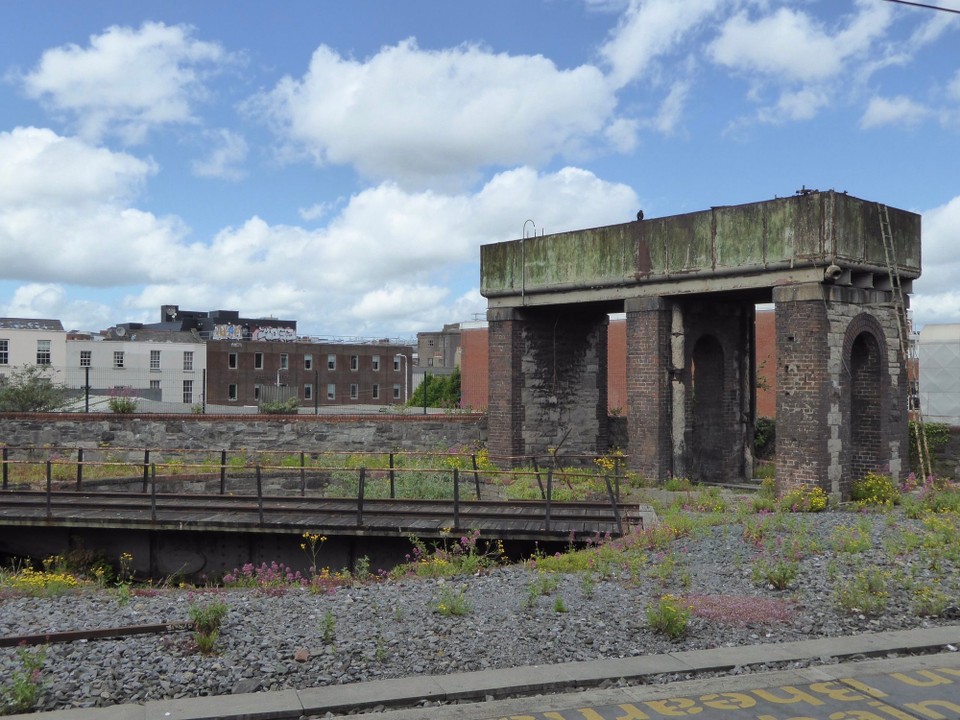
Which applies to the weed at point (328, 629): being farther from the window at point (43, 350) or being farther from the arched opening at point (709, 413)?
the window at point (43, 350)

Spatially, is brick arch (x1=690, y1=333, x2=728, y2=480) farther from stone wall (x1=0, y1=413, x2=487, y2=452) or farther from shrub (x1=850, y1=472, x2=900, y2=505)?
stone wall (x1=0, y1=413, x2=487, y2=452)

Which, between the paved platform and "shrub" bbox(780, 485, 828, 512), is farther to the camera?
"shrub" bbox(780, 485, 828, 512)

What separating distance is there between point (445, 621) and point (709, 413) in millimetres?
14651

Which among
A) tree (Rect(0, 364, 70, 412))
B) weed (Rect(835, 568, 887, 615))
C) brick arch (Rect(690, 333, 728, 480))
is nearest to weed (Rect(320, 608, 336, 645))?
weed (Rect(835, 568, 887, 615))

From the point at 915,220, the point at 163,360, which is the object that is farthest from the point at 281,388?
the point at 915,220

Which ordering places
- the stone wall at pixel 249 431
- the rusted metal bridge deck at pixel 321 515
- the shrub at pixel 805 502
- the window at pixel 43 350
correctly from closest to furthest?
the rusted metal bridge deck at pixel 321 515, the shrub at pixel 805 502, the stone wall at pixel 249 431, the window at pixel 43 350

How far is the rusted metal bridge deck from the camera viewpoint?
1421 cm

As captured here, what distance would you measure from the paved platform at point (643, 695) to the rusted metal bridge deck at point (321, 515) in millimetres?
5856

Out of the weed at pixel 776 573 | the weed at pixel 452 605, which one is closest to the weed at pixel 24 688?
the weed at pixel 452 605

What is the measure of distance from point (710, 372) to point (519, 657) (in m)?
15.3

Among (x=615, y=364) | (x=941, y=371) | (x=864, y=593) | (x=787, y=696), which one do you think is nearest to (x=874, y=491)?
(x=864, y=593)

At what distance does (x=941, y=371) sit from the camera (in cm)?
3966

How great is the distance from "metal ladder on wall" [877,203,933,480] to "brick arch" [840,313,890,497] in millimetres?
582

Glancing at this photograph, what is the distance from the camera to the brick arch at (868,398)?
18.3m
